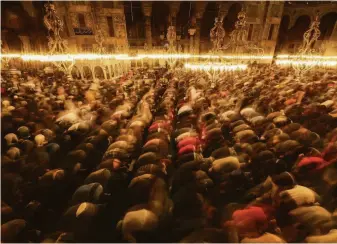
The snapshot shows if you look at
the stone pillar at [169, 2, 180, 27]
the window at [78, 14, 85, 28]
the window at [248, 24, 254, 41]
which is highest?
the stone pillar at [169, 2, 180, 27]

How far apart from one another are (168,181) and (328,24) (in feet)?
107

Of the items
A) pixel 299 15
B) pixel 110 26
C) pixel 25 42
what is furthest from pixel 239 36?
pixel 25 42

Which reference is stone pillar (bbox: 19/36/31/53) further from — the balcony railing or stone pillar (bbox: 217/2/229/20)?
stone pillar (bbox: 217/2/229/20)

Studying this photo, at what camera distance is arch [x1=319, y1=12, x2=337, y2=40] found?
94.3 feet

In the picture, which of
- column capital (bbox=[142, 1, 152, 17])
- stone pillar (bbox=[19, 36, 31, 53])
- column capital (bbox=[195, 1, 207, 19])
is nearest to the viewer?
stone pillar (bbox=[19, 36, 31, 53])

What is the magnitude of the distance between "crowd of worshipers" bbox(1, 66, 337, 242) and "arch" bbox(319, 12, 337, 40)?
26895mm

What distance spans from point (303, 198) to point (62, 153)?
591 cm

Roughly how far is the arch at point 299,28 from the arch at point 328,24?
1.95 m

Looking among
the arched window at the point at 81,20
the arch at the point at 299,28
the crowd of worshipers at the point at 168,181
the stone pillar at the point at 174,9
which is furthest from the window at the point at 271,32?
the crowd of worshipers at the point at 168,181

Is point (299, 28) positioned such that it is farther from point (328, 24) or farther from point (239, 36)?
point (239, 36)

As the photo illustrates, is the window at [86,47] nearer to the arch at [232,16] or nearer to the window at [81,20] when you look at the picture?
the window at [81,20]

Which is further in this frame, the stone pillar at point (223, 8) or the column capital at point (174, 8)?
the stone pillar at point (223, 8)

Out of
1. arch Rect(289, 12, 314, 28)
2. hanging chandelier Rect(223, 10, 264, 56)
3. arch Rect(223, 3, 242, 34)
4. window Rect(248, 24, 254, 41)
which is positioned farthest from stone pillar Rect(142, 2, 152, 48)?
arch Rect(289, 12, 314, 28)

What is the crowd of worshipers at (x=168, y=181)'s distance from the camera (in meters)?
4.18
